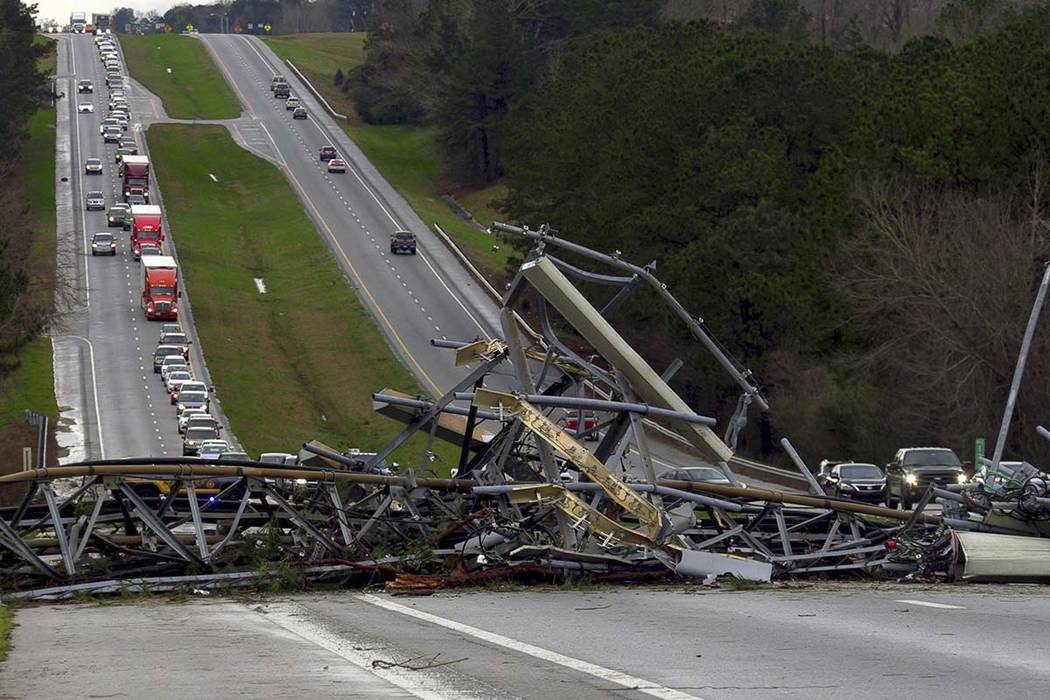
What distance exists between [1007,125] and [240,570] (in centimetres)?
4946

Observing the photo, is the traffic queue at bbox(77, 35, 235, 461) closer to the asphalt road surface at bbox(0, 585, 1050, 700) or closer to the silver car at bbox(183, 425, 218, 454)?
the silver car at bbox(183, 425, 218, 454)

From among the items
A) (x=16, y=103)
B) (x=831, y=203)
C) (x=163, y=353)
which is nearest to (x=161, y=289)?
(x=163, y=353)

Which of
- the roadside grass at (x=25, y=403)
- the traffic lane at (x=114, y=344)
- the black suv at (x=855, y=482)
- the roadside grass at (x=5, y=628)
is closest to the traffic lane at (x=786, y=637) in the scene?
the roadside grass at (x=5, y=628)

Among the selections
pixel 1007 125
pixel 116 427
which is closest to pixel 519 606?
pixel 1007 125

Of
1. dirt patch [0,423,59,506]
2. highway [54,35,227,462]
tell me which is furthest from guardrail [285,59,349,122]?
dirt patch [0,423,59,506]

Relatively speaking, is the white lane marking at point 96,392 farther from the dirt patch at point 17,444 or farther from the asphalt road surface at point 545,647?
the asphalt road surface at point 545,647

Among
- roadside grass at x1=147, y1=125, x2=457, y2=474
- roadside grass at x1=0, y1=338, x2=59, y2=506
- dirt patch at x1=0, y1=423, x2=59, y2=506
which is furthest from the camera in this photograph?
roadside grass at x1=147, y1=125, x2=457, y2=474

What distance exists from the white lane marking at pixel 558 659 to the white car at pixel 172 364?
213ft

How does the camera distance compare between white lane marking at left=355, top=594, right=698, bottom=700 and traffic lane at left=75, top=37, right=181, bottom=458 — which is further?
traffic lane at left=75, top=37, right=181, bottom=458

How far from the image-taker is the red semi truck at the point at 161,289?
97000 millimetres

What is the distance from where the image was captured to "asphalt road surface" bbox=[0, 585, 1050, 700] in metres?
12.5

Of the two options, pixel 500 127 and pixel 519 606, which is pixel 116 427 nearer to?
pixel 519 606

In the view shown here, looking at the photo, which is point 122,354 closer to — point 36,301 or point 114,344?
point 114,344

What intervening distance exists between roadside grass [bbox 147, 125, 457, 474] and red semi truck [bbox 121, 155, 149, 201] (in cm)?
284
